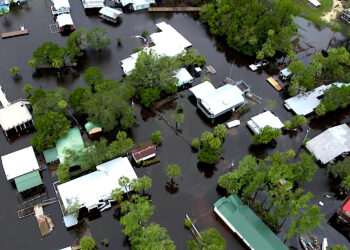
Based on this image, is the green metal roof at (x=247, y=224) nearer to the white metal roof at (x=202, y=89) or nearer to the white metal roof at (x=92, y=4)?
the white metal roof at (x=202, y=89)

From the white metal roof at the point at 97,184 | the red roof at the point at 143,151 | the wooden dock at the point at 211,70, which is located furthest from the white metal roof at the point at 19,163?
the wooden dock at the point at 211,70

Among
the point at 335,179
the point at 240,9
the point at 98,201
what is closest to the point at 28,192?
the point at 98,201

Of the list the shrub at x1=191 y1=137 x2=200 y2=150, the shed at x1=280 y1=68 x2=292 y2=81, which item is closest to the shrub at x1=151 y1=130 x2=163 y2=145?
the shrub at x1=191 y1=137 x2=200 y2=150

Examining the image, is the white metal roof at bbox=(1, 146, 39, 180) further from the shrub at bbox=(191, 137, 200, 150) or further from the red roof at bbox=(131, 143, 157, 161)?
the shrub at bbox=(191, 137, 200, 150)

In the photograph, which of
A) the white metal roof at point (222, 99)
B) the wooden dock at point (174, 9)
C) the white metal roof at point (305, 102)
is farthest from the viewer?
the wooden dock at point (174, 9)

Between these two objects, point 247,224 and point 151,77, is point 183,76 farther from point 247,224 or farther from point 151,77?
point 247,224

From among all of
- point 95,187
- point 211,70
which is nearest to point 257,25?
point 211,70
